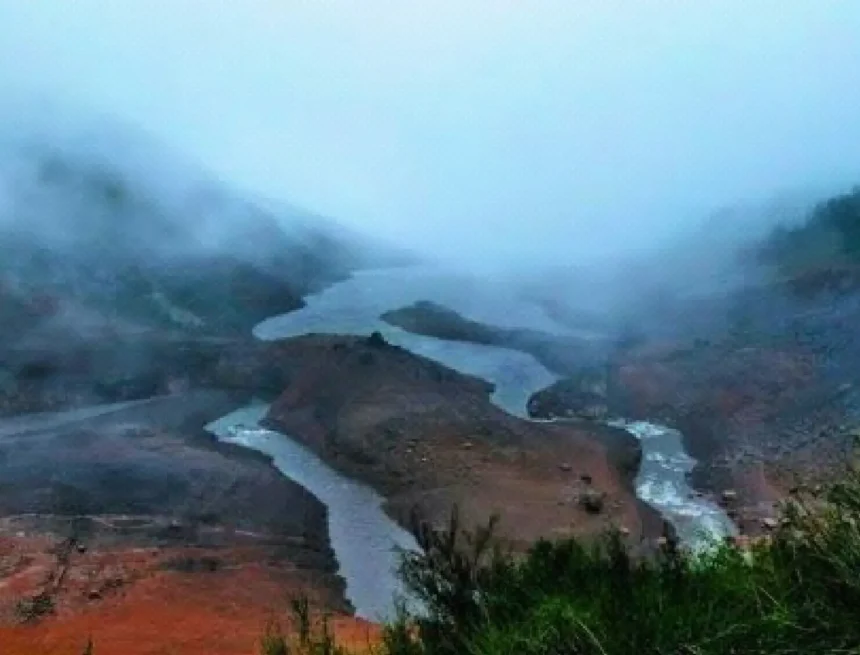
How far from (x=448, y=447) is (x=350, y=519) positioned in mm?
6090

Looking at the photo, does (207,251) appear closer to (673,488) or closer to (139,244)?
(139,244)

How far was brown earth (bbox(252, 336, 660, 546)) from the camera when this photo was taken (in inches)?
1293

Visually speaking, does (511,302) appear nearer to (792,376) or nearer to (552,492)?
(792,376)

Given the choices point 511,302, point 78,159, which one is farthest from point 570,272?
point 78,159

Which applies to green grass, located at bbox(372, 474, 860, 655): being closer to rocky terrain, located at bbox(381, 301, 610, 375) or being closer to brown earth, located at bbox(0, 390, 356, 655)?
brown earth, located at bbox(0, 390, 356, 655)

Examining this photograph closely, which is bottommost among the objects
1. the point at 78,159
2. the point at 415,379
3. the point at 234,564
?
the point at 234,564

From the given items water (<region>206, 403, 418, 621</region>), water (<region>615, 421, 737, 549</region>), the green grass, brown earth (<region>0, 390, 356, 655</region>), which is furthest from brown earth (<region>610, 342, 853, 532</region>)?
the green grass

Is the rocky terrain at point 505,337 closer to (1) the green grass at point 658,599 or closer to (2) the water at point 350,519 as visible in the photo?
(2) the water at point 350,519

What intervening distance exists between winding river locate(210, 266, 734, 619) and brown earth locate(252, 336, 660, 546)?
3.20 ft

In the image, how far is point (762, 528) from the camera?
29766mm

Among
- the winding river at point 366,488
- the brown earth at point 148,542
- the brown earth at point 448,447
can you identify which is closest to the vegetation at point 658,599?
the winding river at point 366,488

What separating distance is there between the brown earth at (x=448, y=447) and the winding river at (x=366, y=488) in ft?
3.20

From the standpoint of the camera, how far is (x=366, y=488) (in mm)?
36750

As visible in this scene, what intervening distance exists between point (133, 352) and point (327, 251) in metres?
47.1
